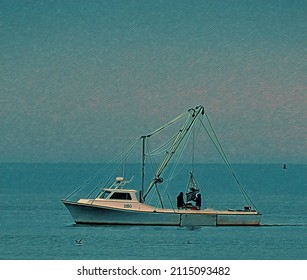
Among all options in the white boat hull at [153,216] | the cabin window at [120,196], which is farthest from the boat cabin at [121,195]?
Answer: the white boat hull at [153,216]

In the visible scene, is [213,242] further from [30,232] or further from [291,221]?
[291,221]

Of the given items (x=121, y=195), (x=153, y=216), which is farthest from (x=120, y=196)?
(x=153, y=216)

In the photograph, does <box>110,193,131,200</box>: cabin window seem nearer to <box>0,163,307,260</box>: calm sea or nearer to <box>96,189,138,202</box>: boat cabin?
<box>96,189,138,202</box>: boat cabin

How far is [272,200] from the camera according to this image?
105 meters

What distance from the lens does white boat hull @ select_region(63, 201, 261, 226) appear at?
57.2 meters

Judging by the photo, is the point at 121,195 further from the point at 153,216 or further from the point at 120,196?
the point at 153,216

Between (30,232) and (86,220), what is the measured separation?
388cm

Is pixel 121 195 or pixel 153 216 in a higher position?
pixel 121 195

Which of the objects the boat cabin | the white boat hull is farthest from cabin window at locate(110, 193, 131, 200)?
the white boat hull

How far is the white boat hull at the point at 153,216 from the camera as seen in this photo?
188 feet

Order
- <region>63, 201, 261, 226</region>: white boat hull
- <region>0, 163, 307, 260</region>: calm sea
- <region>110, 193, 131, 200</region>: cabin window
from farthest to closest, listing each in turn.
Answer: <region>63, 201, 261, 226</region>: white boat hull < <region>110, 193, 131, 200</region>: cabin window < <region>0, 163, 307, 260</region>: calm sea

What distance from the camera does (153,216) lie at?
57375 mm

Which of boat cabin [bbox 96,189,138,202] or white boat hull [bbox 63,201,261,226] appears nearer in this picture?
boat cabin [bbox 96,189,138,202]
